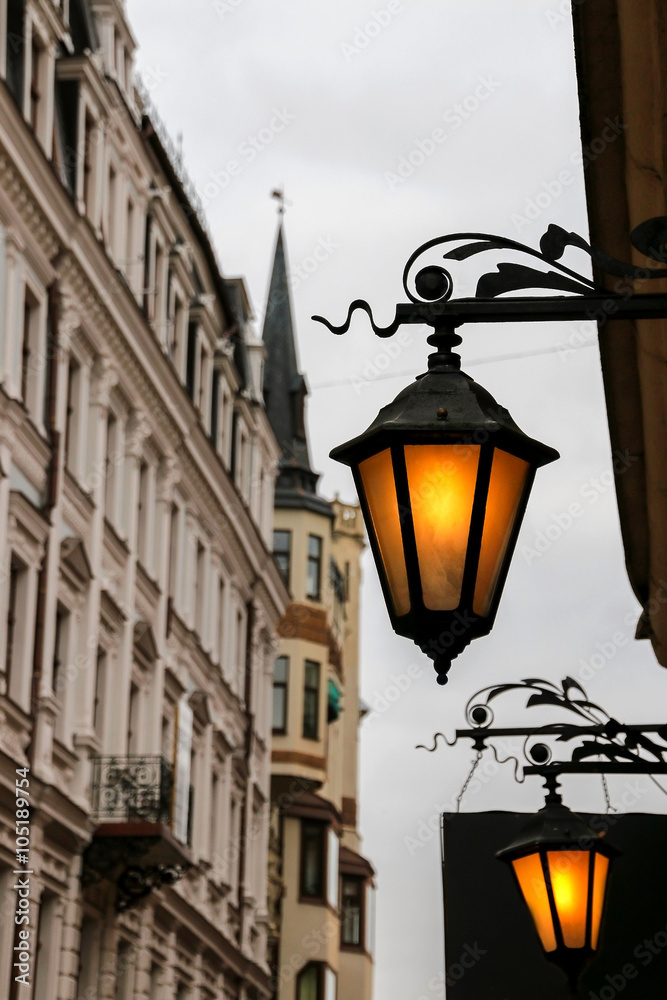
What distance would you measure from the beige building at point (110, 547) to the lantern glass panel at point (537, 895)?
12483mm

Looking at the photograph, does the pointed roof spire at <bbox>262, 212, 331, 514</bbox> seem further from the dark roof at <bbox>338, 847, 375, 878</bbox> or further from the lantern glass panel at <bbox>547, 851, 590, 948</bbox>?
the lantern glass panel at <bbox>547, 851, 590, 948</bbox>

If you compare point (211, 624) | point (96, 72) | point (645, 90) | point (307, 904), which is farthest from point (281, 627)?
point (645, 90)

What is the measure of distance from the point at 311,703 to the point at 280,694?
0.82m

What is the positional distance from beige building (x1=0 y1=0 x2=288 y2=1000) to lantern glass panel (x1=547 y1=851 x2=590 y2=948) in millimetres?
12684

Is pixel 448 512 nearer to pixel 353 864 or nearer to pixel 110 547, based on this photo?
pixel 110 547

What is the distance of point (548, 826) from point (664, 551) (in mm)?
2743

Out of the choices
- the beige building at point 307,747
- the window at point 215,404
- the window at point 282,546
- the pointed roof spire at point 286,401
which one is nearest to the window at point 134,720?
the window at point 215,404

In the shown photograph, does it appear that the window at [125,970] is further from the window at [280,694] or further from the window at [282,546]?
the window at [282,546]

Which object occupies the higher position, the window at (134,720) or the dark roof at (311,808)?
the dark roof at (311,808)

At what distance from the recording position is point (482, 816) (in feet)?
33.4

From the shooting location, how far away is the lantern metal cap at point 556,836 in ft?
27.0

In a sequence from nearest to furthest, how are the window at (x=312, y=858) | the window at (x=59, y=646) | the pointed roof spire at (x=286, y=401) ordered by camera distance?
the window at (x=59, y=646), the window at (x=312, y=858), the pointed roof spire at (x=286, y=401)

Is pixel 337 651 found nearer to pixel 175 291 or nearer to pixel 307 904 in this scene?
pixel 307 904

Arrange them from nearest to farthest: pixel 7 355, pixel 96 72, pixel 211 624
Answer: pixel 7 355, pixel 96 72, pixel 211 624
